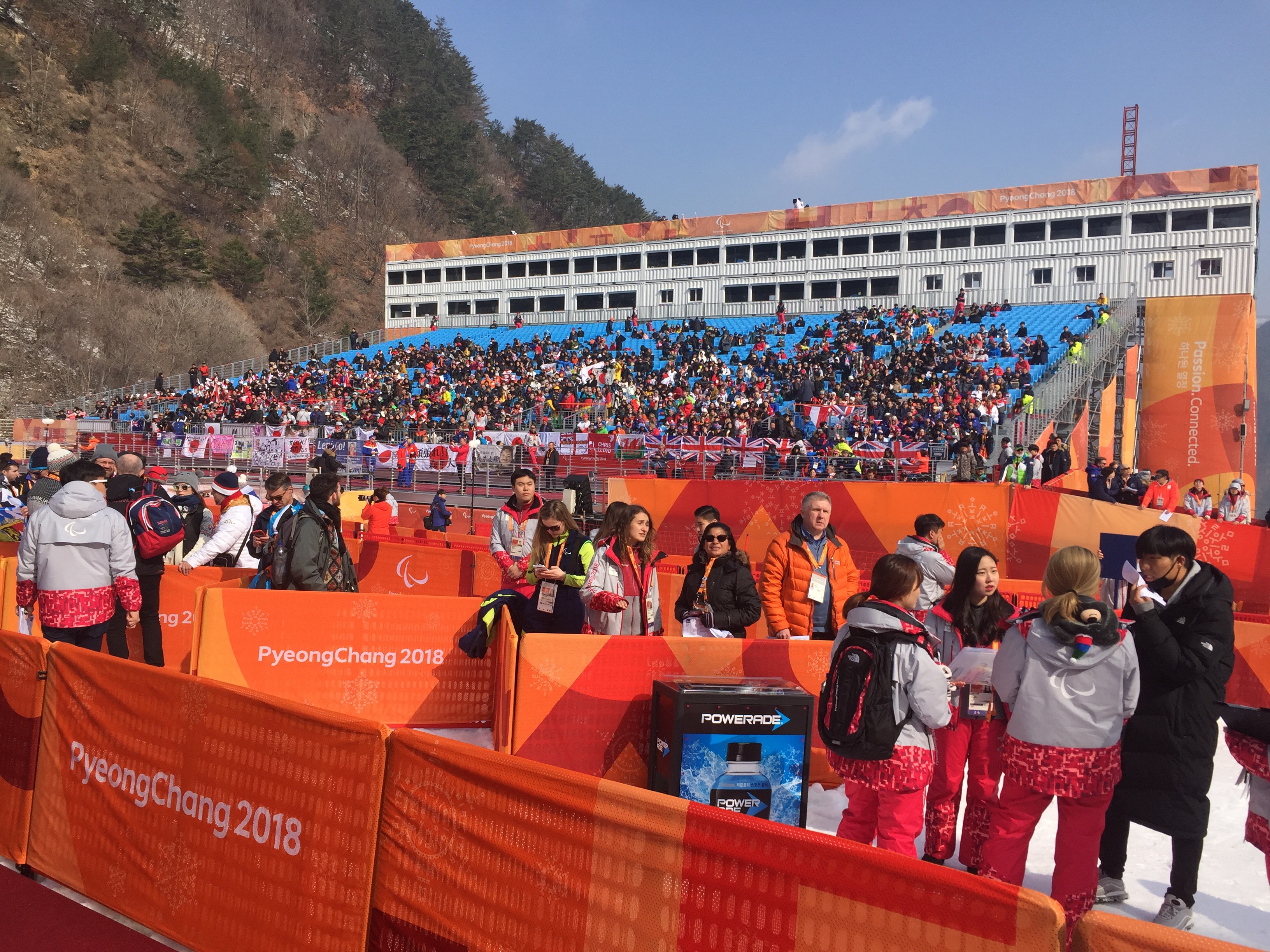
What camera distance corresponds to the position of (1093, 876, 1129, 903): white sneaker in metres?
4.63

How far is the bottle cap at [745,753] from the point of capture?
208 inches

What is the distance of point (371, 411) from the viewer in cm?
3709

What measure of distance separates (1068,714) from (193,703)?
3506 millimetres

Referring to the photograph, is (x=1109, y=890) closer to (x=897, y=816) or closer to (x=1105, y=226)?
(x=897, y=816)

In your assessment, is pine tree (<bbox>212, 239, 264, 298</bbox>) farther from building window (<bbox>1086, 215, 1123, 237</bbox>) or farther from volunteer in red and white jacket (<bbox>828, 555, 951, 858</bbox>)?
volunteer in red and white jacket (<bbox>828, 555, 951, 858</bbox>)

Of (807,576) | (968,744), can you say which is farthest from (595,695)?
(968,744)

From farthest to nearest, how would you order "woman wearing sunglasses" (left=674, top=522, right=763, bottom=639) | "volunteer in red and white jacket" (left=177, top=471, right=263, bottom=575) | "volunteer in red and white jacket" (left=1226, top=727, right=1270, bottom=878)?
"volunteer in red and white jacket" (left=177, top=471, right=263, bottom=575) → "woman wearing sunglasses" (left=674, top=522, right=763, bottom=639) → "volunteer in red and white jacket" (left=1226, top=727, right=1270, bottom=878)

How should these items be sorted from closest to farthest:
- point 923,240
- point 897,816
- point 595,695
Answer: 1. point 897,816
2. point 595,695
3. point 923,240

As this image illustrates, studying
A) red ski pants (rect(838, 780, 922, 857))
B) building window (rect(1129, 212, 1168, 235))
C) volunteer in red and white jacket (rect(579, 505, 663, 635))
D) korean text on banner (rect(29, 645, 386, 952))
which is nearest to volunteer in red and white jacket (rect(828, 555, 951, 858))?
red ski pants (rect(838, 780, 922, 857))

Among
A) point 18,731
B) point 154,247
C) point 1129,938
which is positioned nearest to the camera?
point 1129,938

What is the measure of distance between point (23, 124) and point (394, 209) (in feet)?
91.7

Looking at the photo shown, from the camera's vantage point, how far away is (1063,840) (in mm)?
4062

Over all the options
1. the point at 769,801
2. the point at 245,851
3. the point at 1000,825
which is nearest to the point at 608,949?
the point at 245,851

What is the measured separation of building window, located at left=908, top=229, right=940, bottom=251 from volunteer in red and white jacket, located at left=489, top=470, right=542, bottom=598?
38.5 metres
